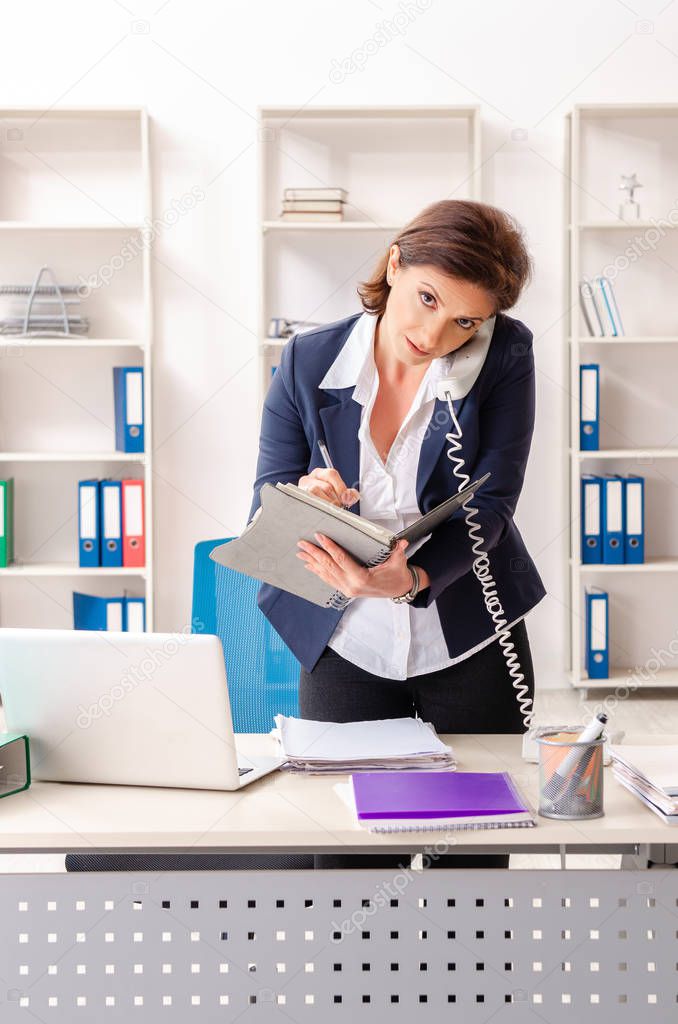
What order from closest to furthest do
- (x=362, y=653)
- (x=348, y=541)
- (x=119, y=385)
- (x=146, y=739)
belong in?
1. (x=146, y=739)
2. (x=348, y=541)
3. (x=362, y=653)
4. (x=119, y=385)

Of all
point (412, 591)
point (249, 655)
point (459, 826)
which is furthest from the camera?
point (249, 655)

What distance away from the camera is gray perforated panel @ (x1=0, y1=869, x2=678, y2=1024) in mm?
1302

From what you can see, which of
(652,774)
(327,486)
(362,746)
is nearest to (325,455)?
(327,486)

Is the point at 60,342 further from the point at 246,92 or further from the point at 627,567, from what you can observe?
the point at 627,567

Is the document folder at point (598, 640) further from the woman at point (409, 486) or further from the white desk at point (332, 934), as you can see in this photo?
the white desk at point (332, 934)

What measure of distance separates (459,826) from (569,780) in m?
0.15

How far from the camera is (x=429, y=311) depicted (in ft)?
5.33

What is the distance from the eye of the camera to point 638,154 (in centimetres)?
424

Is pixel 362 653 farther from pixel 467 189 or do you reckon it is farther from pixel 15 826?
pixel 467 189

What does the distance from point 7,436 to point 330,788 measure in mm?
3122

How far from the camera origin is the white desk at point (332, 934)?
130cm

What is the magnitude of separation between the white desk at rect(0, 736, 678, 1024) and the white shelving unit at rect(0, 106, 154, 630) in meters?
2.74

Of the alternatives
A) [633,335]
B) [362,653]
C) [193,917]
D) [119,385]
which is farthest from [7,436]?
[193,917]

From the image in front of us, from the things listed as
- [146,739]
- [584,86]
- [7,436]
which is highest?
[584,86]
